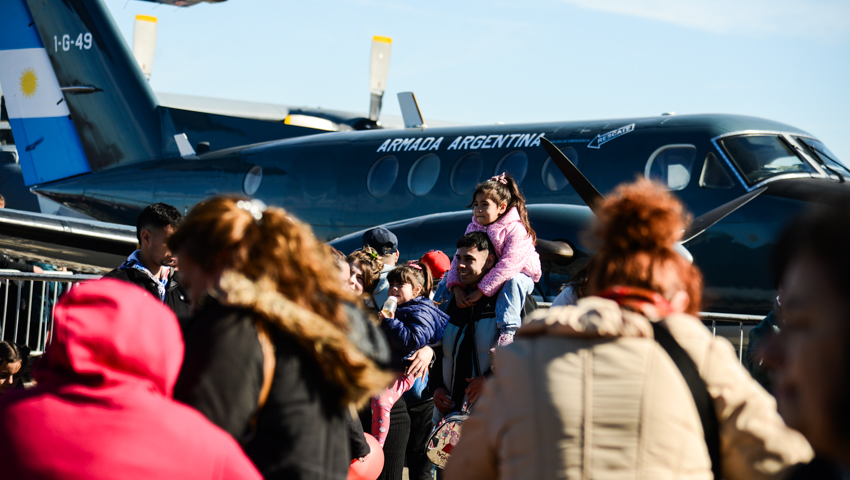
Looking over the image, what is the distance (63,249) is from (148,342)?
30.9 ft

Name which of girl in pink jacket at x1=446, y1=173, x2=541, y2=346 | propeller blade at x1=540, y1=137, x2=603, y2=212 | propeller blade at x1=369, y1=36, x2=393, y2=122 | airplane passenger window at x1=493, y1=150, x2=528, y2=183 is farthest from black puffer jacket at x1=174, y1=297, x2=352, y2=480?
propeller blade at x1=369, y1=36, x2=393, y2=122

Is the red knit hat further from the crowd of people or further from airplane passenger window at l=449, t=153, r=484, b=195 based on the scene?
airplane passenger window at l=449, t=153, r=484, b=195

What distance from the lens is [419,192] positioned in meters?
10.1

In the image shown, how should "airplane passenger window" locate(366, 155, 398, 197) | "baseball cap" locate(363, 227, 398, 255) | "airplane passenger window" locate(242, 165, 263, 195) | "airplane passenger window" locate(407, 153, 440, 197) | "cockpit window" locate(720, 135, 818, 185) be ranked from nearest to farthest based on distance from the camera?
"baseball cap" locate(363, 227, 398, 255) < "cockpit window" locate(720, 135, 818, 185) < "airplane passenger window" locate(407, 153, 440, 197) < "airplane passenger window" locate(366, 155, 398, 197) < "airplane passenger window" locate(242, 165, 263, 195)

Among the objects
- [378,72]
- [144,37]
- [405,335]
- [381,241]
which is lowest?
[405,335]

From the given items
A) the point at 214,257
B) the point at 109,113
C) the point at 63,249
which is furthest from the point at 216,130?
the point at 214,257

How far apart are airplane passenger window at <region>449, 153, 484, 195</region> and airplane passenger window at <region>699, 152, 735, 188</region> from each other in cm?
281

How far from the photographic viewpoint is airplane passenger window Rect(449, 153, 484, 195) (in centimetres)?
955

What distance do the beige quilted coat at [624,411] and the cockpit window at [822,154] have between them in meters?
7.05

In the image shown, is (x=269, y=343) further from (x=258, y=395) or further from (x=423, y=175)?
(x=423, y=175)

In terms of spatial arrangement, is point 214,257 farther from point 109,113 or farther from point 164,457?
point 109,113

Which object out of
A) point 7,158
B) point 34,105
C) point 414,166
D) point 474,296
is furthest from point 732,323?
point 7,158

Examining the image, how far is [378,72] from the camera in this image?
16.2 meters

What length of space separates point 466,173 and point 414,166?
3.18 ft
